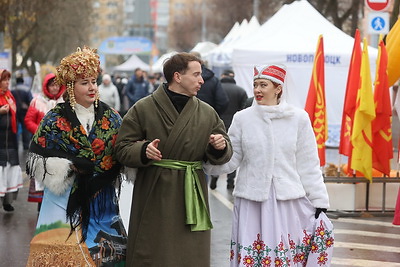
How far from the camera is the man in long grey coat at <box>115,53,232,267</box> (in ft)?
18.9

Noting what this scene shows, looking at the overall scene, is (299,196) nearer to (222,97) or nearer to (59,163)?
(59,163)

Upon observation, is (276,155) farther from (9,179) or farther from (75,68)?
(9,179)

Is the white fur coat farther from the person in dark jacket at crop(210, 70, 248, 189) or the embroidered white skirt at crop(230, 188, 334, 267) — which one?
the person in dark jacket at crop(210, 70, 248, 189)

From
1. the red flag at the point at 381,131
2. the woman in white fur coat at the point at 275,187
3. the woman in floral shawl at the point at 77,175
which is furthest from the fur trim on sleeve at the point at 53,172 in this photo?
the red flag at the point at 381,131

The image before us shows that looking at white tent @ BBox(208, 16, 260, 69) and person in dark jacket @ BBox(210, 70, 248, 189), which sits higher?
white tent @ BBox(208, 16, 260, 69)

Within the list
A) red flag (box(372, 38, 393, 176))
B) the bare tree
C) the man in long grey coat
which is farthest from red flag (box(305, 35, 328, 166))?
the bare tree

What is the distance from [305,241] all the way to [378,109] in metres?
5.37

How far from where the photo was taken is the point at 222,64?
29594 millimetres

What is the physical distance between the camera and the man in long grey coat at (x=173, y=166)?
5.75 meters

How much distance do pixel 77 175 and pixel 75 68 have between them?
2.31 ft

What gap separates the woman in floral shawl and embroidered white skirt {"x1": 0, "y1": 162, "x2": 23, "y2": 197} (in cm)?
574

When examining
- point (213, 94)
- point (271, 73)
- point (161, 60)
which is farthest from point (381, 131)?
point (161, 60)

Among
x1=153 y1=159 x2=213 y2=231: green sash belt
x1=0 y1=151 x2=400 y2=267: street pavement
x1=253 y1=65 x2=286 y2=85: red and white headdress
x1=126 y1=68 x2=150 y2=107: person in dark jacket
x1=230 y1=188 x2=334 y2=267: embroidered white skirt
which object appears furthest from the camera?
x1=126 y1=68 x2=150 y2=107: person in dark jacket

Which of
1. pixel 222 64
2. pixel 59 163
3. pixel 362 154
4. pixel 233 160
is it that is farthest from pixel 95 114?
pixel 222 64
